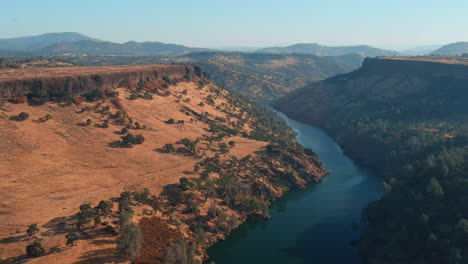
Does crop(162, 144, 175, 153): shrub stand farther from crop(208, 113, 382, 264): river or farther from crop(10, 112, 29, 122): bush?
crop(10, 112, 29, 122): bush

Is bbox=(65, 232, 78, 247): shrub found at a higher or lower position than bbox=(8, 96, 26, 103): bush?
lower

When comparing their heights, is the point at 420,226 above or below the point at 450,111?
below

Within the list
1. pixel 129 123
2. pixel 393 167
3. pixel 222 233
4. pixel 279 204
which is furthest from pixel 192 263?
pixel 393 167

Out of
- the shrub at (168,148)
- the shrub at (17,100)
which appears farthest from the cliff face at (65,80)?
the shrub at (168,148)

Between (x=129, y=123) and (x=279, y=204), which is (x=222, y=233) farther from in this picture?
(x=129, y=123)

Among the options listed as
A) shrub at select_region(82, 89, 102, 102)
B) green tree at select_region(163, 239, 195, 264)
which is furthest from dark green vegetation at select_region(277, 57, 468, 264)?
shrub at select_region(82, 89, 102, 102)

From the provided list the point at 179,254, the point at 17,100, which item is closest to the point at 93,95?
the point at 17,100
